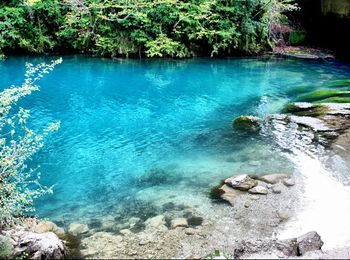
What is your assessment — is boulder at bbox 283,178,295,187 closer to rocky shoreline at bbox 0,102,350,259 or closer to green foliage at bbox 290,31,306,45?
rocky shoreline at bbox 0,102,350,259

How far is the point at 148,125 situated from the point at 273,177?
259 inches

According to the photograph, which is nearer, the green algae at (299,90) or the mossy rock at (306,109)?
the mossy rock at (306,109)

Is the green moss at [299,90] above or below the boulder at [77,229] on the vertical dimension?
above

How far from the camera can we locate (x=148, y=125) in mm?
15266

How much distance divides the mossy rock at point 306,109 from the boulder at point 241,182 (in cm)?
626

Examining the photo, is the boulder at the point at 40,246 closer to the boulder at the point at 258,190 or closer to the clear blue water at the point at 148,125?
the clear blue water at the point at 148,125

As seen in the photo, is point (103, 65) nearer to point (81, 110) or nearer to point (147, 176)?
point (81, 110)

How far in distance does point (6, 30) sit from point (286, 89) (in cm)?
2056

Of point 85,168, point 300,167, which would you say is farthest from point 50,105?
point 300,167

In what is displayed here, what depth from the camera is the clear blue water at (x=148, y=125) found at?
32.1 feet

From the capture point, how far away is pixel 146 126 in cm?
1514

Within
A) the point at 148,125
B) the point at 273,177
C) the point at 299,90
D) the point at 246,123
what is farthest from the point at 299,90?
the point at 273,177

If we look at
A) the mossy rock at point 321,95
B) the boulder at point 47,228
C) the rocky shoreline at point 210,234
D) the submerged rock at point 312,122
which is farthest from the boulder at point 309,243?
the mossy rock at point 321,95

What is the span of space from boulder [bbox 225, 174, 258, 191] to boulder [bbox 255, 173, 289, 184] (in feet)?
1.04
